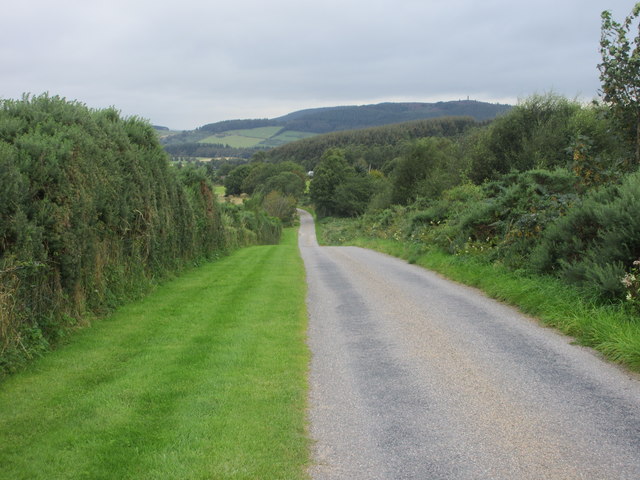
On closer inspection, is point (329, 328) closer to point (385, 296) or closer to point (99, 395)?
point (385, 296)

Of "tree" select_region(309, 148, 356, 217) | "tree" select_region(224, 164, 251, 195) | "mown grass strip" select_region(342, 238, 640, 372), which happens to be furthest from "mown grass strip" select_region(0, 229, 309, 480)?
"tree" select_region(224, 164, 251, 195)

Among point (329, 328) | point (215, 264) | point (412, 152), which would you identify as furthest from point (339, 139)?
point (329, 328)

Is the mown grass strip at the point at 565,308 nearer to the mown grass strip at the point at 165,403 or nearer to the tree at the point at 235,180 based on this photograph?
the mown grass strip at the point at 165,403

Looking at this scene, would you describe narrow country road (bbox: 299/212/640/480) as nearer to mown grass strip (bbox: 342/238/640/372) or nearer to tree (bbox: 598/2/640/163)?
mown grass strip (bbox: 342/238/640/372)

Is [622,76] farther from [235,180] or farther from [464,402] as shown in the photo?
[235,180]

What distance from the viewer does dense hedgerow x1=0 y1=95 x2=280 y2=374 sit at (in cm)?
677

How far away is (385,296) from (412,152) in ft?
143

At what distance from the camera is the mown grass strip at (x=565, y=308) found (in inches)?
264

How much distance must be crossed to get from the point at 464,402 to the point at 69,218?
21.5 ft

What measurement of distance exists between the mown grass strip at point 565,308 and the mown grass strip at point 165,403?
407 centimetres

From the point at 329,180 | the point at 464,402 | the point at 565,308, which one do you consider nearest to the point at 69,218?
the point at 464,402

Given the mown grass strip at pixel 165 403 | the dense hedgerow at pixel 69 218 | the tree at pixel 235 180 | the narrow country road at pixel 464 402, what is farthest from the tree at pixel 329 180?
the mown grass strip at pixel 165 403

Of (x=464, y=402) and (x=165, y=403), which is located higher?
(x=165, y=403)

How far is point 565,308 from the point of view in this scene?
8.71 m
